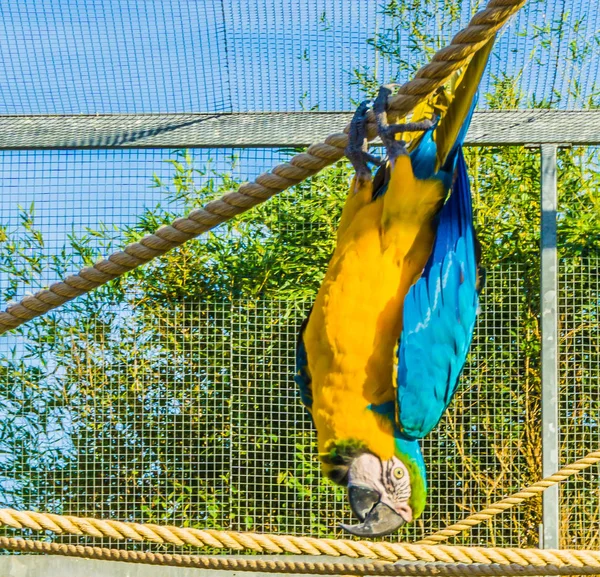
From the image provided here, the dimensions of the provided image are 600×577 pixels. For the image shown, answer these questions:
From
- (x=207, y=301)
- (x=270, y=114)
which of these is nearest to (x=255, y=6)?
(x=270, y=114)

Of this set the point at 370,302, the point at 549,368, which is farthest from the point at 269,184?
the point at 549,368

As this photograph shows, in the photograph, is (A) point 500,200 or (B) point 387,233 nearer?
(B) point 387,233

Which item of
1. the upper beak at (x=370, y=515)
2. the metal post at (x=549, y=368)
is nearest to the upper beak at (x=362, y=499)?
the upper beak at (x=370, y=515)

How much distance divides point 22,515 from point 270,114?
1.74 metres

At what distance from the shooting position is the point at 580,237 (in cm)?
277

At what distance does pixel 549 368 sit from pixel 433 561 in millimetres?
1313

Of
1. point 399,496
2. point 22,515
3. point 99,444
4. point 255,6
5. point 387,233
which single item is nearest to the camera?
point 22,515

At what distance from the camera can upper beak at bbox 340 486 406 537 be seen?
144 cm

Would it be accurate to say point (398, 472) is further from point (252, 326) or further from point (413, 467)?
point (252, 326)

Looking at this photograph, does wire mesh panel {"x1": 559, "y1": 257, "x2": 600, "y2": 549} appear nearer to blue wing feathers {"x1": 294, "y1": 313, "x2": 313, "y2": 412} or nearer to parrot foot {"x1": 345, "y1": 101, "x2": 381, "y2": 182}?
blue wing feathers {"x1": 294, "y1": 313, "x2": 313, "y2": 412}

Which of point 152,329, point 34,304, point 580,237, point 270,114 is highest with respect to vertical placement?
point 270,114

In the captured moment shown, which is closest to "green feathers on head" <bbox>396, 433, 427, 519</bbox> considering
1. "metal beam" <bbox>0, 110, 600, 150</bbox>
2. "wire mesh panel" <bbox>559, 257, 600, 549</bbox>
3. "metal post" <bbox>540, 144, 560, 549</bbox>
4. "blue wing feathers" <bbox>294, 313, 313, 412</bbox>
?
"blue wing feathers" <bbox>294, 313, 313, 412</bbox>

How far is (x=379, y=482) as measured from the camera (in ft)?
4.64

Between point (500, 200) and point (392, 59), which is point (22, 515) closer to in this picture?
point (392, 59)
